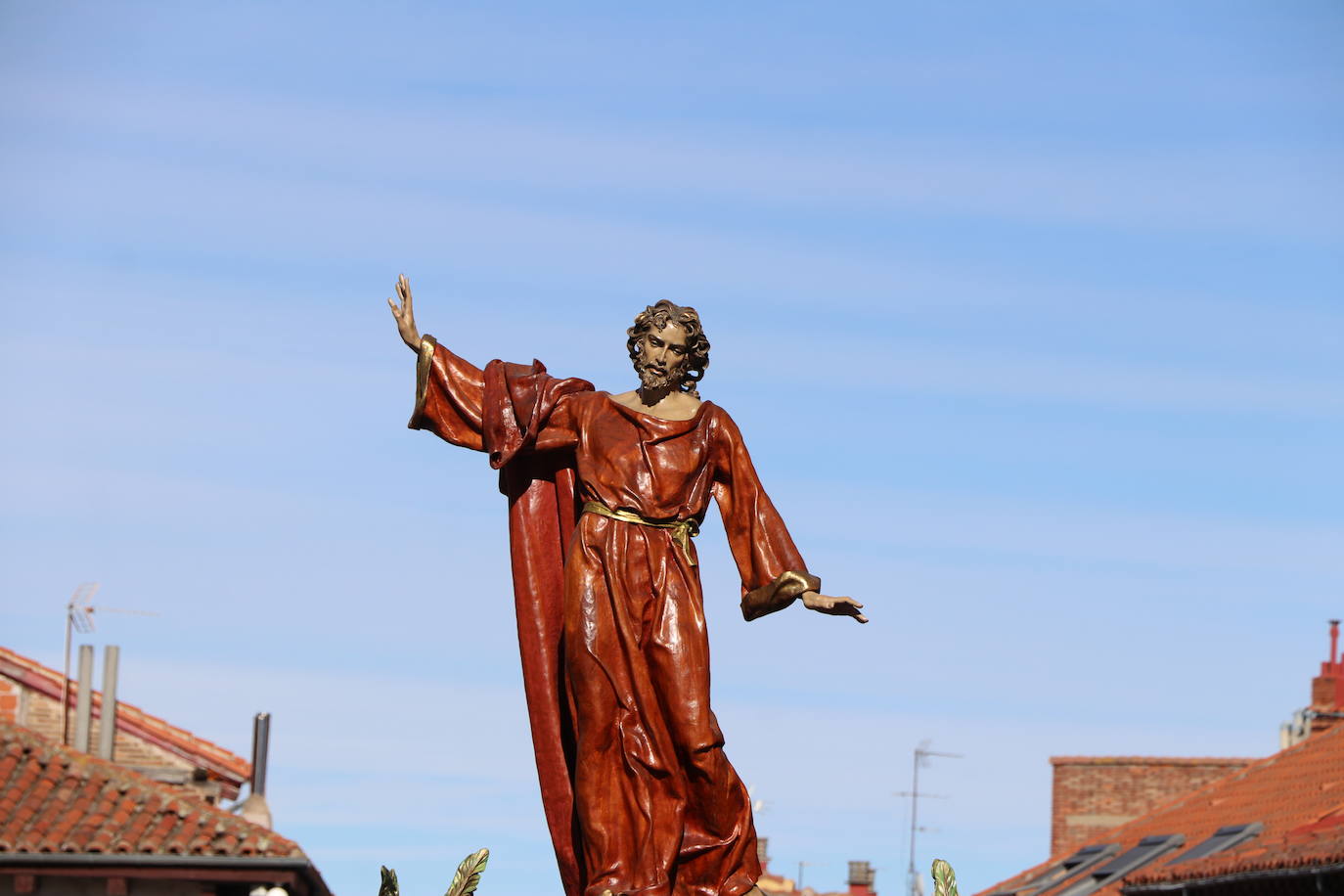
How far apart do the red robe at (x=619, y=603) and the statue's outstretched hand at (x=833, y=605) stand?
118 millimetres

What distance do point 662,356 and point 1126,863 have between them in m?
26.4

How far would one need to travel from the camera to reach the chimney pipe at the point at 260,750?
4575 centimetres

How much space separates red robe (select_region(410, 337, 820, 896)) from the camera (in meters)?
17.5

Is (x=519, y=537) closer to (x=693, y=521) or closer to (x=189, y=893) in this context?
(x=693, y=521)

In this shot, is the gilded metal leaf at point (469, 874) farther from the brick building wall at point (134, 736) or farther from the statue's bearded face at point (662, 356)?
the brick building wall at point (134, 736)

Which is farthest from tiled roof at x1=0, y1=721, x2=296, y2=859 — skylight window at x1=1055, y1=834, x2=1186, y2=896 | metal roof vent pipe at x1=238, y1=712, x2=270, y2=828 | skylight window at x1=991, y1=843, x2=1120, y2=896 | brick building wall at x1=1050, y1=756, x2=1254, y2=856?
brick building wall at x1=1050, y1=756, x2=1254, y2=856

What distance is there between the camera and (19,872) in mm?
36406

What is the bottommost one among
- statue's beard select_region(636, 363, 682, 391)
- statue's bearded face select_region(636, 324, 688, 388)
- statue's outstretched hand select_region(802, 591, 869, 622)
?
statue's outstretched hand select_region(802, 591, 869, 622)

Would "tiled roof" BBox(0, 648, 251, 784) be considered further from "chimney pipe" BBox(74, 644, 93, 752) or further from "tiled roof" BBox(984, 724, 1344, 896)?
"tiled roof" BBox(984, 724, 1344, 896)

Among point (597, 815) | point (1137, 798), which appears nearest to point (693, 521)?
point (597, 815)

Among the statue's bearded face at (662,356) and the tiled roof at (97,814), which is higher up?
the statue's bearded face at (662,356)

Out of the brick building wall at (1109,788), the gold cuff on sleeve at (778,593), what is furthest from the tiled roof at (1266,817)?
the gold cuff on sleeve at (778,593)

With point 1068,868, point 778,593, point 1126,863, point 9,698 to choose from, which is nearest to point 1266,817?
point 1126,863

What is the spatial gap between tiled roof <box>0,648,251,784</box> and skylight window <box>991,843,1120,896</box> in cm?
1125
